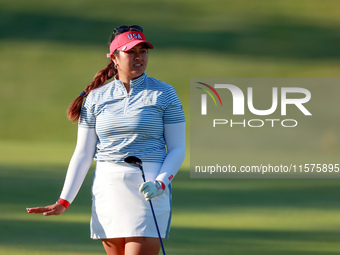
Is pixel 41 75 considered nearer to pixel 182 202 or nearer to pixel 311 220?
pixel 182 202

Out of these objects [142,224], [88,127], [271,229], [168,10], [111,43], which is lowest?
[271,229]

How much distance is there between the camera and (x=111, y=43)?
3.26 meters

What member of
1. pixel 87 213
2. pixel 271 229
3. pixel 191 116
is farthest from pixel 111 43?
pixel 191 116

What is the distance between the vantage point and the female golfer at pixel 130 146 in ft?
10.2

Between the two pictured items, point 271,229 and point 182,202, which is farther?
point 182,202

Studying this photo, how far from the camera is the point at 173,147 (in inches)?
124

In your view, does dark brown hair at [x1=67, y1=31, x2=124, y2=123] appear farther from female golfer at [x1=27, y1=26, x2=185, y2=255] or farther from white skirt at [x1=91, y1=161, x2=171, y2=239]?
white skirt at [x1=91, y1=161, x2=171, y2=239]

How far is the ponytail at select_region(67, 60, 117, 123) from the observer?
3.24m

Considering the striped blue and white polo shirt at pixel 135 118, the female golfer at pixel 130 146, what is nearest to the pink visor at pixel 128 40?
the female golfer at pixel 130 146

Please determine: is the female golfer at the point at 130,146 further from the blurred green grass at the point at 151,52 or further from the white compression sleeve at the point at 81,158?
the blurred green grass at the point at 151,52

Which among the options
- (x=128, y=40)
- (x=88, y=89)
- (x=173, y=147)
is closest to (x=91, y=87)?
(x=88, y=89)

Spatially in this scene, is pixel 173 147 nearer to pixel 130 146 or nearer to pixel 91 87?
pixel 130 146

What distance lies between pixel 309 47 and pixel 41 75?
4.52 m

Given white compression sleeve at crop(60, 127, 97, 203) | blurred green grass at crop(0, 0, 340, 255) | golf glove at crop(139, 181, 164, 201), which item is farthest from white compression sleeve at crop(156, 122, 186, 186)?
blurred green grass at crop(0, 0, 340, 255)
